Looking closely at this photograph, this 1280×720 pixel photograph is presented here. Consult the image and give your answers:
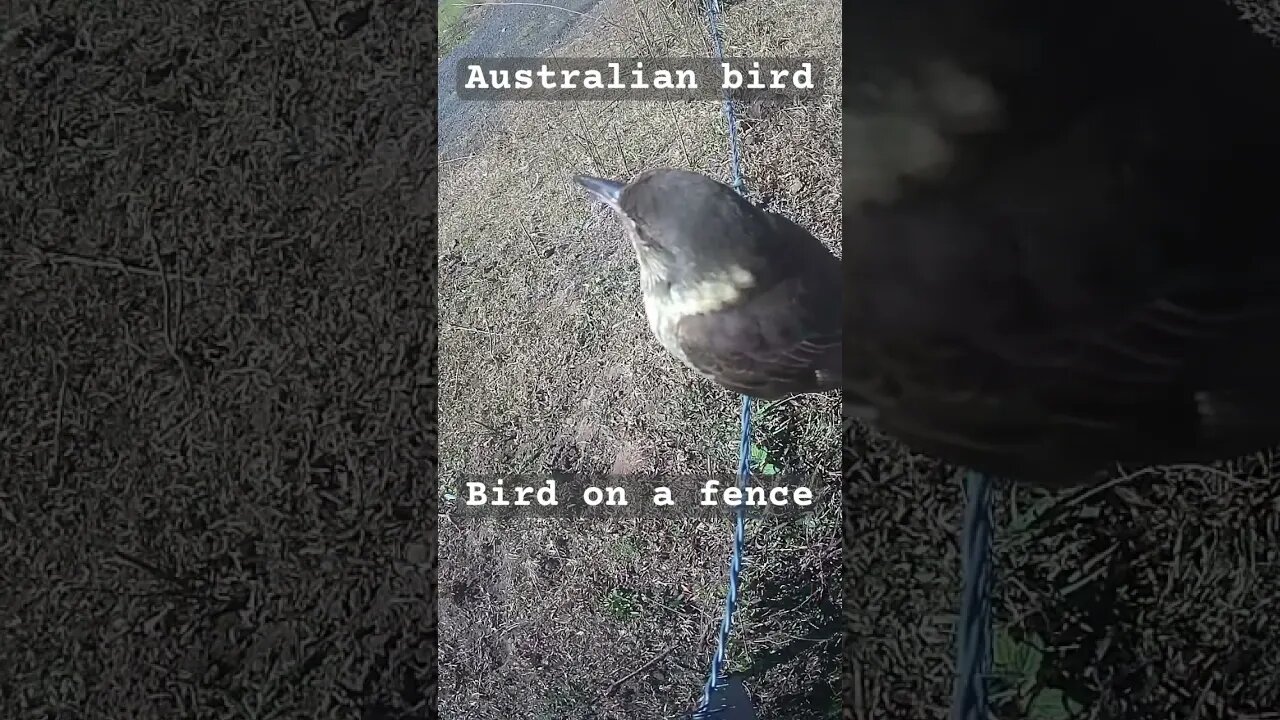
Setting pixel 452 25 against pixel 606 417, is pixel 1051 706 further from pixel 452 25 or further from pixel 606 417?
pixel 452 25

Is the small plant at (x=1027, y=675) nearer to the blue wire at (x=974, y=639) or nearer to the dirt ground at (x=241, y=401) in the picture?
the blue wire at (x=974, y=639)

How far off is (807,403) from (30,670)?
2.60 ft

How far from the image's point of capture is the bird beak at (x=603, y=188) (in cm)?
71

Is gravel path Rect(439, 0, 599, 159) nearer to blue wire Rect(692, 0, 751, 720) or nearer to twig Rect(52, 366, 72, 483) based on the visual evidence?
blue wire Rect(692, 0, 751, 720)

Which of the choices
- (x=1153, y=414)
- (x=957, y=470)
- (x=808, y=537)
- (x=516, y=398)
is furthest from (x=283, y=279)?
(x=1153, y=414)

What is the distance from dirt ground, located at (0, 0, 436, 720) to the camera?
2.36ft

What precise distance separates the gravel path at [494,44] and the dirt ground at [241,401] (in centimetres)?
2

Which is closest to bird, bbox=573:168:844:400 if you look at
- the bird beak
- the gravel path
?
the bird beak

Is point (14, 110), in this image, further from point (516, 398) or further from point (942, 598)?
point (942, 598)

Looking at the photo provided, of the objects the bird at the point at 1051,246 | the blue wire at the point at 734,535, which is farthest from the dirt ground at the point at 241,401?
the bird at the point at 1051,246

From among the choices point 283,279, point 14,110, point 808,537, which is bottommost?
point 808,537

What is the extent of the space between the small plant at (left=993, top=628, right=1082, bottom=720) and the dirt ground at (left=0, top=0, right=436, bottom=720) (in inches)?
21.3

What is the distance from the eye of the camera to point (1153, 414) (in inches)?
27.5

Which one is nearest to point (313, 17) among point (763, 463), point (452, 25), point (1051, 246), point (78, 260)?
point (452, 25)
